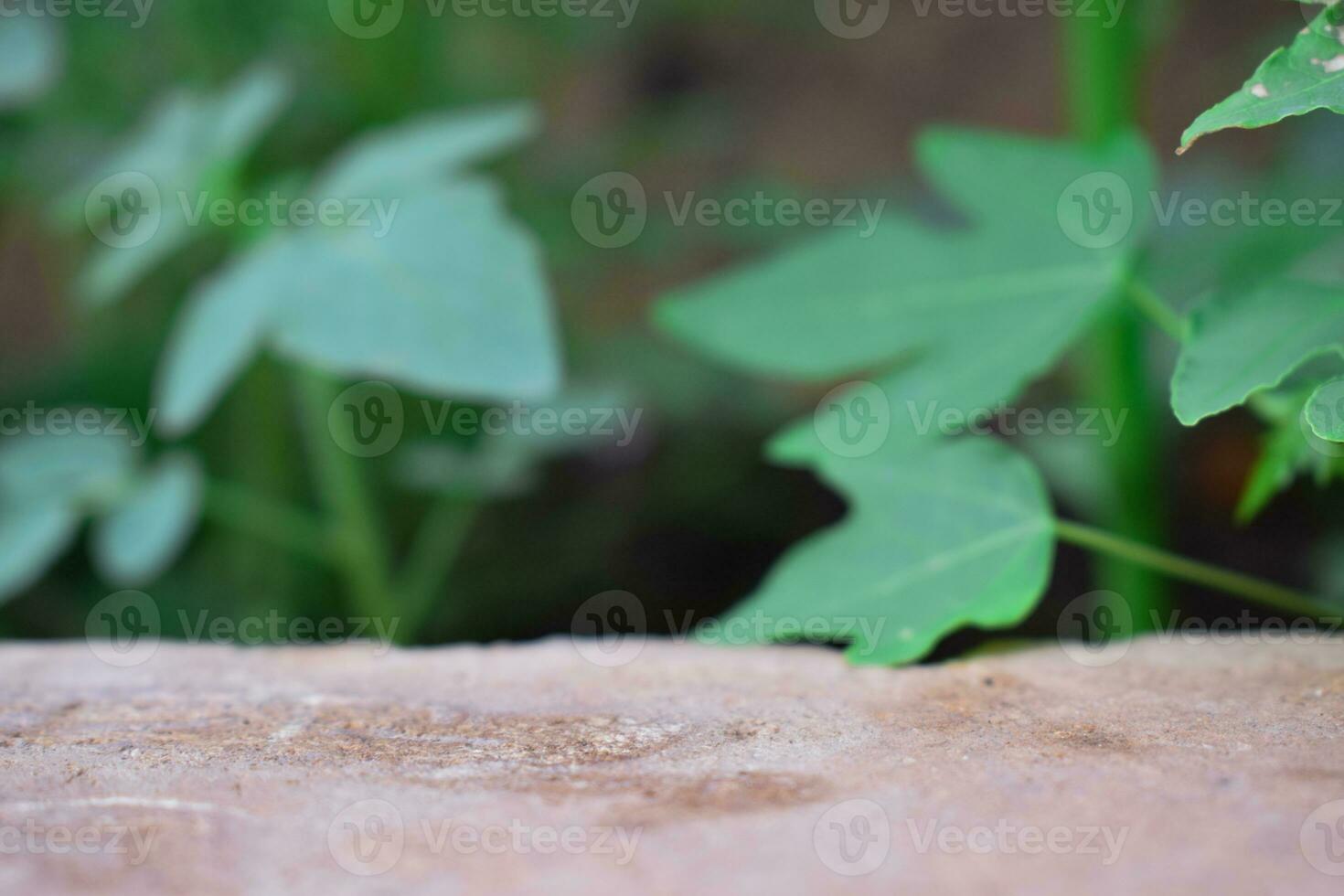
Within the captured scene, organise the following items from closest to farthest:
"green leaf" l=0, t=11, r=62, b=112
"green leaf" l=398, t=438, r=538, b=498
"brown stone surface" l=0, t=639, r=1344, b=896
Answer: "brown stone surface" l=0, t=639, r=1344, b=896 < "green leaf" l=0, t=11, r=62, b=112 < "green leaf" l=398, t=438, r=538, b=498

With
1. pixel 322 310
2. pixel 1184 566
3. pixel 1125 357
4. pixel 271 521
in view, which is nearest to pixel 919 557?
pixel 1184 566

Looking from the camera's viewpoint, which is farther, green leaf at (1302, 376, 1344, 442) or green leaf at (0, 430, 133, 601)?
green leaf at (0, 430, 133, 601)

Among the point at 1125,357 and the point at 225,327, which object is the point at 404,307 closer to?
the point at 225,327

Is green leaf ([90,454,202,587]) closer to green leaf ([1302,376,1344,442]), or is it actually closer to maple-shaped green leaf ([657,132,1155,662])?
maple-shaped green leaf ([657,132,1155,662])

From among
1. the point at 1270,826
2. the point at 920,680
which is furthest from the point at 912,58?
the point at 1270,826

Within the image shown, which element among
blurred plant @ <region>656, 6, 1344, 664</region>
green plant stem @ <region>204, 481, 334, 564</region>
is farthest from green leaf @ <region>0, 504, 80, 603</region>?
blurred plant @ <region>656, 6, 1344, 664</region>

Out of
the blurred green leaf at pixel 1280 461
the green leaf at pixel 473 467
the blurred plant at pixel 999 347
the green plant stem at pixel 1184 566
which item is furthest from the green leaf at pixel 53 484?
the blurred green leaf at pixel 1280 461

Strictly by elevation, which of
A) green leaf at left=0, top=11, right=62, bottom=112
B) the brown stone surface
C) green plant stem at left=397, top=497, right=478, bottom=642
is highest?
green leaf at left=0, top=11, right=62, bottom=112

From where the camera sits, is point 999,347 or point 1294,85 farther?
point 999,347
